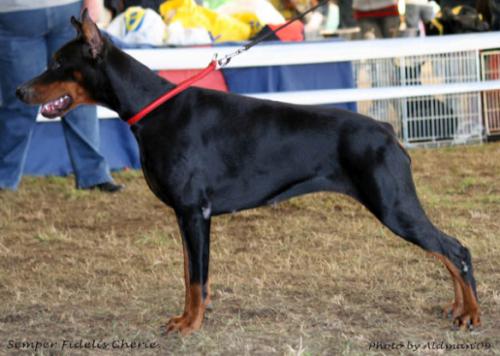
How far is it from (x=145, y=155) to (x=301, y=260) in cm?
148

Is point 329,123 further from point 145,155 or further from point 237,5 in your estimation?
point 237,5

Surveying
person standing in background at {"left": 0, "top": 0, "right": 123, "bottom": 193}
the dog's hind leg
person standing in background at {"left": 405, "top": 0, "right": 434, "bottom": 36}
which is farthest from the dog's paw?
person standing in background at {"left": 405, "top": 0, "right": 434, "bottom": 36}

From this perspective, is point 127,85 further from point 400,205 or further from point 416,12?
point 416,12

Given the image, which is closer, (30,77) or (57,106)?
(57,106)

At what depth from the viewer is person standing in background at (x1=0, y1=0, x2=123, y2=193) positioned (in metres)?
6.46

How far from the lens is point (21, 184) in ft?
24.5

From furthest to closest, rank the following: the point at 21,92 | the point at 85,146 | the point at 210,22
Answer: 1. the point at 210,22
2. the point at 85,146
3. the point at 21,92

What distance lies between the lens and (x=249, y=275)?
461 cm

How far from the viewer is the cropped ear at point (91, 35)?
3649mm

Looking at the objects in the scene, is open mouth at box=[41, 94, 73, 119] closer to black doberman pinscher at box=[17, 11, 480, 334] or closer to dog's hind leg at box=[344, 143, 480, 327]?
black doberman pinscher at box=[17, 11, 480, 334]

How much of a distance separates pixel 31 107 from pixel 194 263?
3510 millimetres

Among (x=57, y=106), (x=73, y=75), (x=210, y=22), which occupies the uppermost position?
(x=73, y=75)

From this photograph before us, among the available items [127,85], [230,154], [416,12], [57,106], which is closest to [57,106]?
[57,106]

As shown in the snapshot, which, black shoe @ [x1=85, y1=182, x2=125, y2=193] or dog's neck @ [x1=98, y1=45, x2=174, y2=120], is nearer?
dog's neck @ [x1=98, y1=45, x2=174, y2=120]
